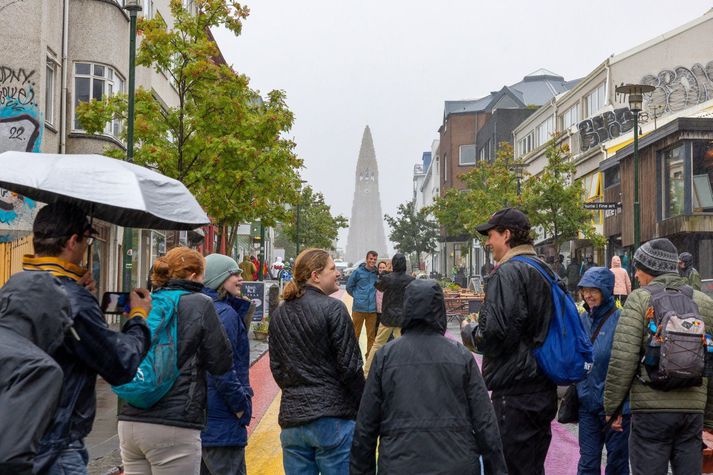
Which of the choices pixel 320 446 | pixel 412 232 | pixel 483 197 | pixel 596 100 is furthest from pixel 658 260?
pixel 412 232

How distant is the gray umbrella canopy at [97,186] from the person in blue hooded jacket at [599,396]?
10.6 ft

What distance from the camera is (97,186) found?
3.98 m

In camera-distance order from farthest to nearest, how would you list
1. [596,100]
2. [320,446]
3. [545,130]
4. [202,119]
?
1. [545,130]
2. [596,100]
3. [202,119]
4. [320,446]

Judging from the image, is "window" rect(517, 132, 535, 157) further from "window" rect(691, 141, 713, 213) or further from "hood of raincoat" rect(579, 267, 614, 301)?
"hood of raincoat" rect(579, 267, 614, 301)

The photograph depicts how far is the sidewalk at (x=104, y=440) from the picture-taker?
8195mm

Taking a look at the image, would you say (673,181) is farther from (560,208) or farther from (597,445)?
(597,445)

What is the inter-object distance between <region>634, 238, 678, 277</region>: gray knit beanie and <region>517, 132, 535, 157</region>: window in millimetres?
55581

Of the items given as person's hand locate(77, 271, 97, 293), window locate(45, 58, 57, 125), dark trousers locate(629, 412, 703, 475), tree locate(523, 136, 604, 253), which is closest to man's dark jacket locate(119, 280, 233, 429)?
person's hand locate(77, 271, 97, 293)

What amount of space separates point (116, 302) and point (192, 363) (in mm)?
1142

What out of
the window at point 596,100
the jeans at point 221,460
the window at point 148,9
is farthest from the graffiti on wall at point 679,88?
the jeans at point 221,460

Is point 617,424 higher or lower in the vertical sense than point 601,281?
lower

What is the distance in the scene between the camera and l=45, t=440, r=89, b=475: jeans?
11.4 ft

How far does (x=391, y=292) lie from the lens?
13.7 m

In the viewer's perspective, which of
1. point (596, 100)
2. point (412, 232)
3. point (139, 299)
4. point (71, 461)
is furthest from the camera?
point (412, 232)
